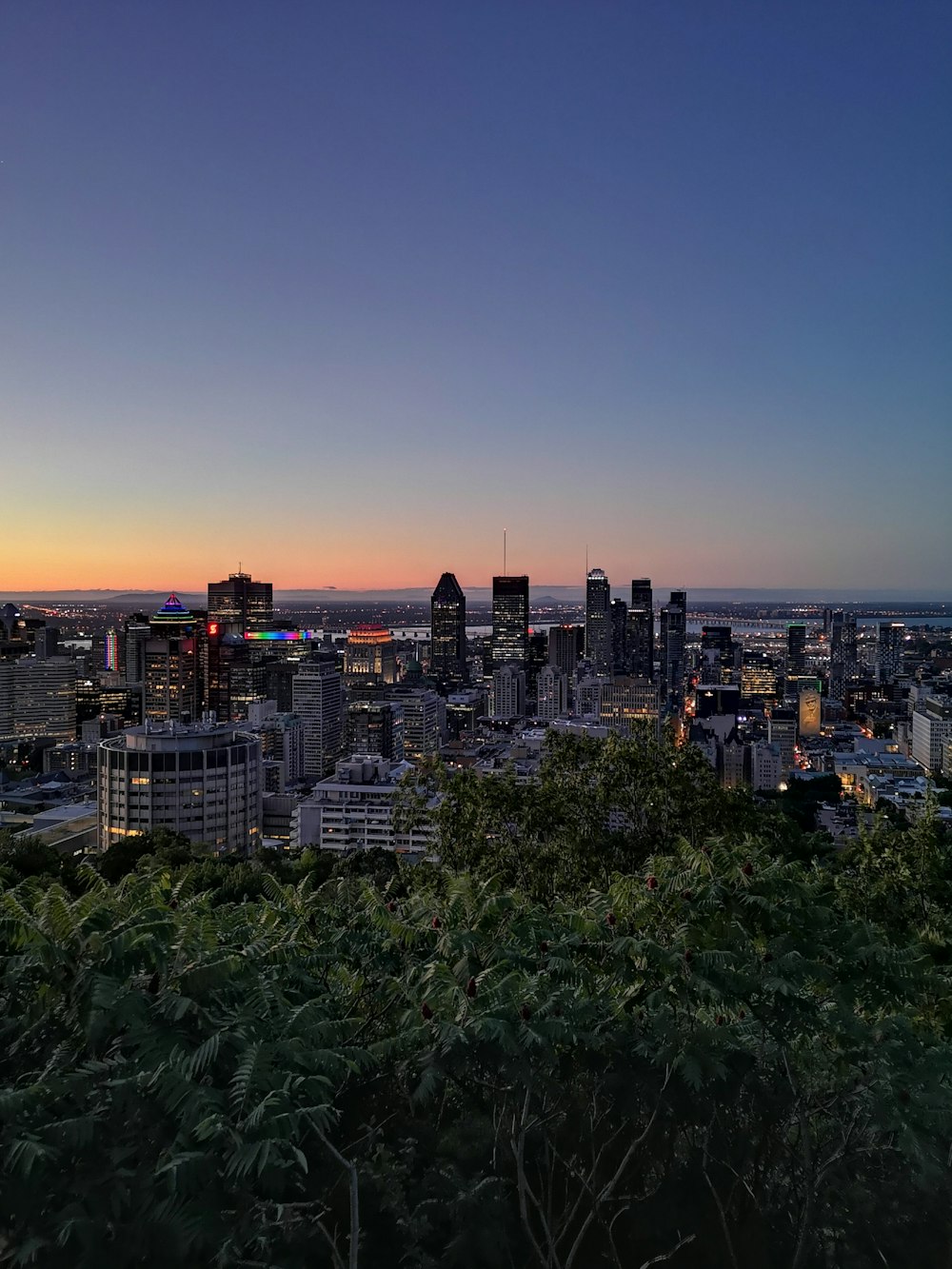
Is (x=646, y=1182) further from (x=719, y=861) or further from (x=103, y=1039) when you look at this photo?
(x=103, y=1039)

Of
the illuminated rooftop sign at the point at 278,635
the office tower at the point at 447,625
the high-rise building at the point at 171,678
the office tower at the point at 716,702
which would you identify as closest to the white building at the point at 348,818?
the high-rise building at the point at 171,678

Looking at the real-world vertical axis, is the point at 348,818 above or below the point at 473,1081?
below

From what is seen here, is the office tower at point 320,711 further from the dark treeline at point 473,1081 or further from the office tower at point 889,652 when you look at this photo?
the office tower at point 889,652

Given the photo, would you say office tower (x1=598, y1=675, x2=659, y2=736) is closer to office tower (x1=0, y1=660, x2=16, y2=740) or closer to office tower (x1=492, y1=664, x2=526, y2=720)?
office tower (x1=492, y1=664, x2=526, y2=720)

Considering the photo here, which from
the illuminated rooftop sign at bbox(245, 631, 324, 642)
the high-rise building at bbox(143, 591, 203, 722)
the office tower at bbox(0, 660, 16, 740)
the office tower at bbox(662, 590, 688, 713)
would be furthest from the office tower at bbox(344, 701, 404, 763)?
the illuminated rooftop sign at bbox(245, 631, 324, 642)

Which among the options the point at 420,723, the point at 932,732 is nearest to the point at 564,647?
the point at 420,723

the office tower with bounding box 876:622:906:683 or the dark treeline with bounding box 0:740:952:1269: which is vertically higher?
the dark treeline with bounding box 0:740:952:1269

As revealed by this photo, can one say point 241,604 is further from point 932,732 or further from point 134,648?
point 932,732

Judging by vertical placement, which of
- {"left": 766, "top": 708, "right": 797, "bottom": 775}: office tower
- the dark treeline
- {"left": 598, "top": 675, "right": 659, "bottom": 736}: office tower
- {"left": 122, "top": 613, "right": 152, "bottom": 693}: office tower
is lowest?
{"left": 766, "top": 708, "right": 797, "bottom": 775}: office tower
